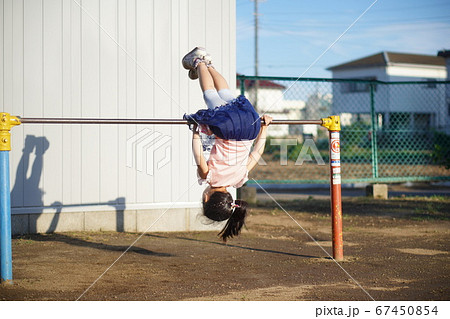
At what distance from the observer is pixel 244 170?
5.00 meters

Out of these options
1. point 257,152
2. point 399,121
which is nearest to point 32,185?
point 257,152

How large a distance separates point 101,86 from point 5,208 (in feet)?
9.32

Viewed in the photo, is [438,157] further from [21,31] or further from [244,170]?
[21,31]

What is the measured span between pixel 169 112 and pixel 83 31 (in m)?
1.49

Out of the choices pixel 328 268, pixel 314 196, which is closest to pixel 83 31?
pixel 328 268

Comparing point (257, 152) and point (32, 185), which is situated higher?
point (257, 152)

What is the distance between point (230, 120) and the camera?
4758mm

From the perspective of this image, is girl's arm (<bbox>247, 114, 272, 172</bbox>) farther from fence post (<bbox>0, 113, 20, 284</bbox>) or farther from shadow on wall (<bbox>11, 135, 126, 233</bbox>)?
shadow on wall (<bbox>11, 135, 126, 233</bbox>)

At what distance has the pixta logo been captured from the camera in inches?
282

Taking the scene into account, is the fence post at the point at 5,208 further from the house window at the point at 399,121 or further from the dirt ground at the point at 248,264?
the house window at the point at 399,121

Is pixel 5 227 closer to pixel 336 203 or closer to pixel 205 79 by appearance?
pixel 205 79

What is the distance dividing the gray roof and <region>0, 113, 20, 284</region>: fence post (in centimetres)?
3637

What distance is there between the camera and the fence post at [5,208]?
451 cm

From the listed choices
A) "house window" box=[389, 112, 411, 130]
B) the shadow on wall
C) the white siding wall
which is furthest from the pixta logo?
"house window" box=[389, 112, 411, 130]
